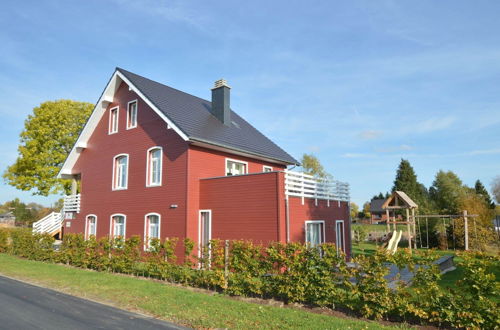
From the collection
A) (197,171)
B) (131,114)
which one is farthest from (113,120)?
(197,171)

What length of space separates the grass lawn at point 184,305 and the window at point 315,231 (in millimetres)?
6190

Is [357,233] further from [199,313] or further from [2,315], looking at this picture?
[2,315]

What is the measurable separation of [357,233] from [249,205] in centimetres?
1765

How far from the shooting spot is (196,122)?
1670 cm

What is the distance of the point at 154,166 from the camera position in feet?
54.6

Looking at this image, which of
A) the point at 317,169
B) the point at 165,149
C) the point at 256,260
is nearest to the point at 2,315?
the point at 256,260

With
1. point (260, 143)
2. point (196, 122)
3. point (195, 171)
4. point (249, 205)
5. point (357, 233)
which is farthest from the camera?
point (357, 233)

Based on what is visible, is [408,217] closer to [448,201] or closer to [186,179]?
[186,179]

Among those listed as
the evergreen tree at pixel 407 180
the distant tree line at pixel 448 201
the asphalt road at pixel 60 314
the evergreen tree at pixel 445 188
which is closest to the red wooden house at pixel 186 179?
the asphalt road at pixel 60 314

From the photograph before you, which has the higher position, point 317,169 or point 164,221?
point 317,169

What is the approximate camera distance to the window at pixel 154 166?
16328 mm

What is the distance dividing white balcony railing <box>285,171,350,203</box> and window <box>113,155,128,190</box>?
913 centimetres

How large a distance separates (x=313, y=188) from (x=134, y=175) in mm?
8743

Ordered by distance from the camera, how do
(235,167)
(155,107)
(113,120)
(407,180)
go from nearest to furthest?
1. (155,107)
2. (235,167)
3. (113,120)
4. (407,180)
